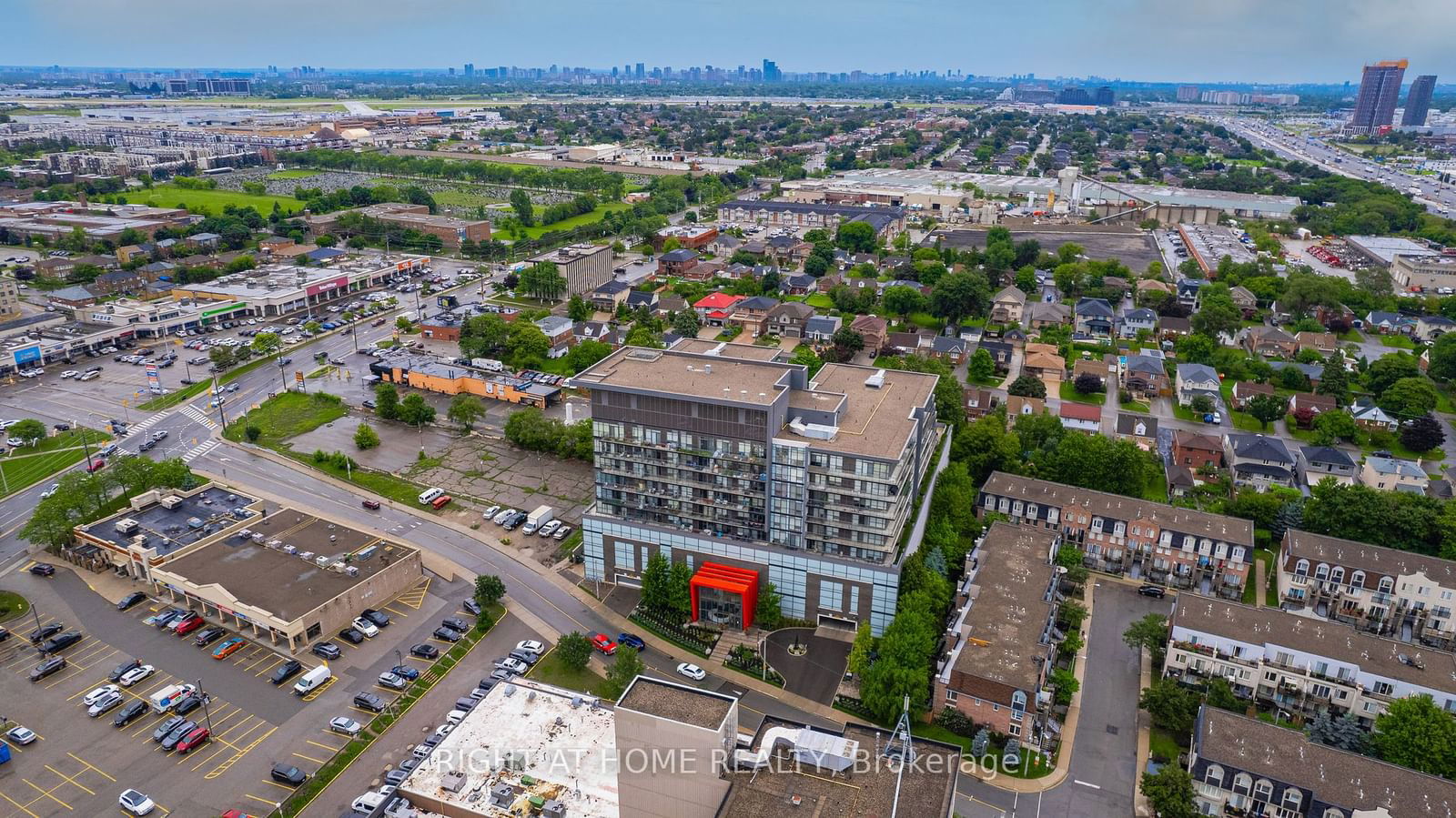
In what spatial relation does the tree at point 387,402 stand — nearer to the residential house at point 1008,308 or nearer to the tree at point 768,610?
the tree at point 768,610

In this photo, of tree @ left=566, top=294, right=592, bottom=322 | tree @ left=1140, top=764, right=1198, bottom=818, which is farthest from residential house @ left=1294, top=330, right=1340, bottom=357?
tree @ left=566, top=294, right=592, bottom=322

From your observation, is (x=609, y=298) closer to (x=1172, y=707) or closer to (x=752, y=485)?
(x=752, y=485)

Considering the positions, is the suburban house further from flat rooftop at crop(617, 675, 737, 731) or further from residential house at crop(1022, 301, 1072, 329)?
flat rooftop at crop(617, 675, 737, 731)

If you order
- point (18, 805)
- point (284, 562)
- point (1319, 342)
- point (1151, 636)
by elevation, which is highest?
point (1319, 342)

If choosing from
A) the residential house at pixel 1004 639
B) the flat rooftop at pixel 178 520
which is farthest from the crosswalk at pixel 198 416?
the residential house at pixel 1004 639

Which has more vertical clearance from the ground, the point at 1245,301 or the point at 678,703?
the point at 678,703

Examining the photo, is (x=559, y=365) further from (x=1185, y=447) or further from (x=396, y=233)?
(x=396, y=233)

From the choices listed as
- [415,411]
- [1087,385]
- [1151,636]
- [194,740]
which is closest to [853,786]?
[1151,636]
